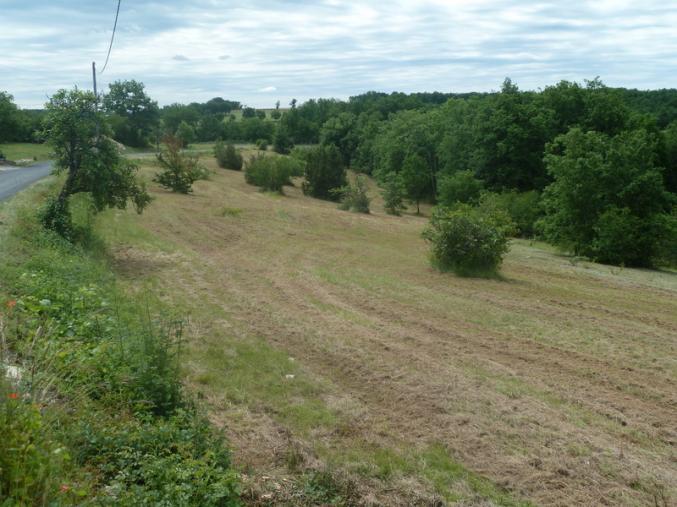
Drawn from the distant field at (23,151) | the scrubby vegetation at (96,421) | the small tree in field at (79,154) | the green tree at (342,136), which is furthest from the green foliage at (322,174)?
the scrubby vegetation at (96,421)

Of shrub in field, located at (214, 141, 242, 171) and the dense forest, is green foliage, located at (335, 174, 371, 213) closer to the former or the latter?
the dense forest

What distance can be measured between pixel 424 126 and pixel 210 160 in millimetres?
20283

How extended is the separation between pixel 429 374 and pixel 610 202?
2097 cm

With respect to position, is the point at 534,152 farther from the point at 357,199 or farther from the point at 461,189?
the point at 357,199

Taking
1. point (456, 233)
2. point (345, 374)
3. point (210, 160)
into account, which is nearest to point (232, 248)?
point (456, 233)

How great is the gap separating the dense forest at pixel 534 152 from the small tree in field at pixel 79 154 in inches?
47.4

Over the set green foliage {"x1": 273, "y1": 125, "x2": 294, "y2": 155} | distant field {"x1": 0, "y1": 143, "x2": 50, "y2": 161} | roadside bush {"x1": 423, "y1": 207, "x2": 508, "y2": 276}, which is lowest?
roadside bush {"x1": 423, "y1": 207, "x2": 508, "y2": 276}

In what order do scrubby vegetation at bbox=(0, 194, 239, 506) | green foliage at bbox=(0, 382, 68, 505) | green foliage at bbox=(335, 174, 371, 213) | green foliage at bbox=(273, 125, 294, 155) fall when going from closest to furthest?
green foliage at bbox=(0, 382, 68, 505), scrubby vegetation at bbox=(0, 194, 239, 506), green foliage at bbox=(335, 174, 371, 213), green foliage at bbox=(273, 125, 294, 155)

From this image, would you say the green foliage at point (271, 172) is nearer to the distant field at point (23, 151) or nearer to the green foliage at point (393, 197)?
the green foliage at point (393, 197)

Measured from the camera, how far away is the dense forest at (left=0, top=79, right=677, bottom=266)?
84.5ft

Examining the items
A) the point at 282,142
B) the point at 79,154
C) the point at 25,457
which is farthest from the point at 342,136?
the point at 25,457

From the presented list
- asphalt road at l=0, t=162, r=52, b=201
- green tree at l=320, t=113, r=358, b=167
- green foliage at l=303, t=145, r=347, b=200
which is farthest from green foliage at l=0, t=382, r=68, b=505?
green tree at l=320, t=113, r=358, b=167

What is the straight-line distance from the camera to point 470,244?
17.1 meters

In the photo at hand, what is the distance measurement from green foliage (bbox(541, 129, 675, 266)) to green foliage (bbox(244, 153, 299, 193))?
2110 cm
